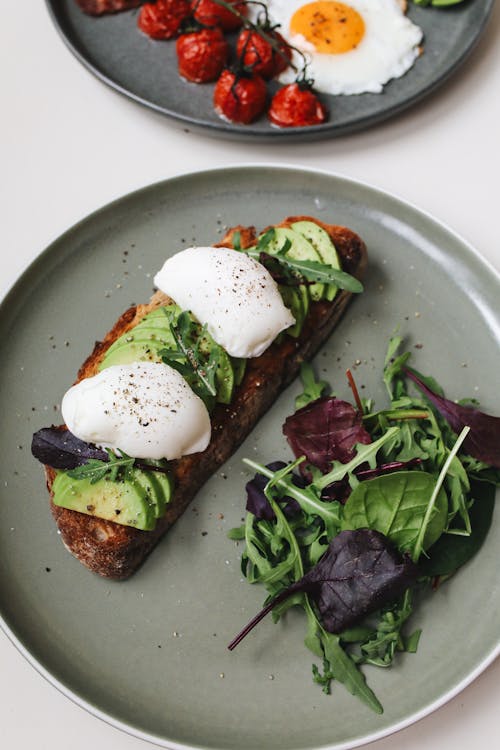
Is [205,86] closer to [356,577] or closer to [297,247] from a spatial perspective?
Answer: [297,247]

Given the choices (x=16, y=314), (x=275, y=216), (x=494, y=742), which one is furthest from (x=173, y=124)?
(x=494, y=742)

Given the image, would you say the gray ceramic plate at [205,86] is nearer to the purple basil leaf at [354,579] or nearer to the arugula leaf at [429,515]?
the arugula leaf at [429,515]

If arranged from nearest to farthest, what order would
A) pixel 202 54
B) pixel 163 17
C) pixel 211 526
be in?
pixel 211 526 < pixel 202 54 < pixel 163 17

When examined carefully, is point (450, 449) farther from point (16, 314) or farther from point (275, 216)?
point (16, 314)

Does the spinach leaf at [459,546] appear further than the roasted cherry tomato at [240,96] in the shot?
No

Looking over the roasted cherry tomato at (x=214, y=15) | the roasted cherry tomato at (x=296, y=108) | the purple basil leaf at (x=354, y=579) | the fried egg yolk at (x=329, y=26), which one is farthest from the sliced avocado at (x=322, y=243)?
the roasted cherry tomato at (x=214, y=15)

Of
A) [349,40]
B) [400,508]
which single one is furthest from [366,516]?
[349,40]
